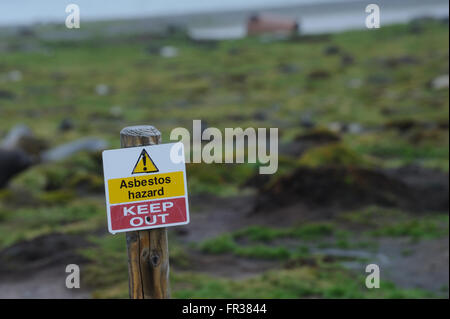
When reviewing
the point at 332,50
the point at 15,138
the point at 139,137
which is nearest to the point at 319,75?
the point at 332,50

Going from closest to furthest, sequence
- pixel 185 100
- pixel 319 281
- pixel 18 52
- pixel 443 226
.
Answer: pixel 319 281 → pixel 443 226 → pixel 185 100 → pixel 18 52

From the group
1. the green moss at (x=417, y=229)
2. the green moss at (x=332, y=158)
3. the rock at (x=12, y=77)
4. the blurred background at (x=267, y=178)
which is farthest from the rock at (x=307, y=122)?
the rock at (x=12, y=77)

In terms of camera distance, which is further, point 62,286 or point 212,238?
point 212,238

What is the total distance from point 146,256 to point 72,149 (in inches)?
885

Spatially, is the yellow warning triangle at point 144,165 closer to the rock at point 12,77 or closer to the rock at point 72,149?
the rock at point 72,149

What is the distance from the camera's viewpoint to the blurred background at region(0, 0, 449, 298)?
12.2 metres

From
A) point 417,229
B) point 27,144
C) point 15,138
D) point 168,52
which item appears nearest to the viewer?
point 417,229

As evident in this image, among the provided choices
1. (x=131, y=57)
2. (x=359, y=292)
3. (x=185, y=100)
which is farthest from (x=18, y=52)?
(x=359, y=292)

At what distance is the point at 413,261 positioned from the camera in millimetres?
12578

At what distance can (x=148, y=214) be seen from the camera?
5.45 metres

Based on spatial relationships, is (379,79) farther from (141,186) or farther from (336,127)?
(141,186)

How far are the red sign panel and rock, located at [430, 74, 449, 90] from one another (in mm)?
37022
